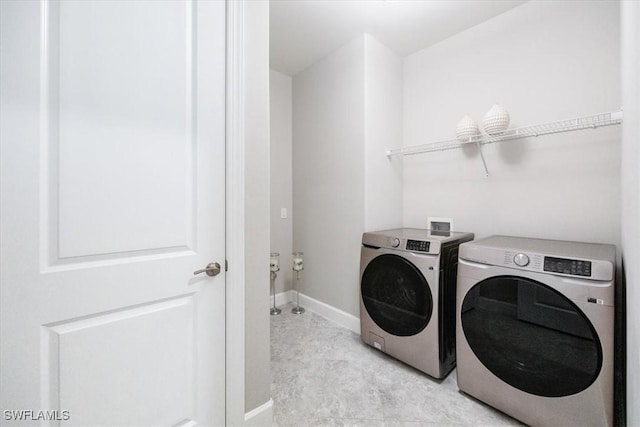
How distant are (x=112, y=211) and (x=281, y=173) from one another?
208 cm

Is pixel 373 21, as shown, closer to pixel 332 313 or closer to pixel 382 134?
pixel 382 134

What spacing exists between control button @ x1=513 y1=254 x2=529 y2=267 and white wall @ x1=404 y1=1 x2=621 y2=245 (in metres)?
0.70

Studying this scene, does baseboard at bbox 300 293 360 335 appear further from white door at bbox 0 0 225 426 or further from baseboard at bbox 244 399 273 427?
white door at bbox 0 0 225 426

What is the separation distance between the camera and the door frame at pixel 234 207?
1.18 meters

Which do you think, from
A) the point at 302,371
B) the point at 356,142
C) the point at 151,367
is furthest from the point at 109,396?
the point at 356,142

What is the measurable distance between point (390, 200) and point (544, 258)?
1.28 meters

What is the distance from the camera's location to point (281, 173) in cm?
295

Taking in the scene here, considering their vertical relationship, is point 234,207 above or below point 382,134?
below

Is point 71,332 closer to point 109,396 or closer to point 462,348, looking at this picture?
point 109,396

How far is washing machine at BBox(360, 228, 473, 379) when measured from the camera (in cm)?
162

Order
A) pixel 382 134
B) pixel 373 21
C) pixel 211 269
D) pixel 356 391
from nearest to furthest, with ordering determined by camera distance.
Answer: pixel 211 269
pixel 356 391
pixel 373 21
pixel 382 134

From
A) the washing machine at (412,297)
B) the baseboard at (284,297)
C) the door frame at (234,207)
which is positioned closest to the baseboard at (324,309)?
the baseboard at (284,297)

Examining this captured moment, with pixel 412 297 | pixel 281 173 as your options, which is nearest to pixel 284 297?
pixel 281 173

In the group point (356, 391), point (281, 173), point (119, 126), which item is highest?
point (281, 173)
